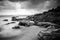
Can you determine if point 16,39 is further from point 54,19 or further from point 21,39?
point 54,19

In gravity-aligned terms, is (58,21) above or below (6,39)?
above

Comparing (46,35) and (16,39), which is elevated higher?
(46,35)

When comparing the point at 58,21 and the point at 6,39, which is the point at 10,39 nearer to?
the point at 6,39

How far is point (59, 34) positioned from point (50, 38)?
1013 mm

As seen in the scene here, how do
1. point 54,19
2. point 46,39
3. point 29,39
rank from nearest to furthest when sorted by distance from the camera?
point 46,39, point 29,39, point 54,19

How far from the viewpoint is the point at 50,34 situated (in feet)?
16.8

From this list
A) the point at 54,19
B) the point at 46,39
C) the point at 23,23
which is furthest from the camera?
the point at 54,19

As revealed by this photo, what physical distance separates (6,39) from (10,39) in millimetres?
527

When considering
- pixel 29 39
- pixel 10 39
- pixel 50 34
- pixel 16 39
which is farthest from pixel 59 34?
pixel 10 39

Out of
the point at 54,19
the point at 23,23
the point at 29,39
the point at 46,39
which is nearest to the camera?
the point at 46,39

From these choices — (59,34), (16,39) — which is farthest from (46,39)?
(16,39)

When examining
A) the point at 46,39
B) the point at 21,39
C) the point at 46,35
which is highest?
the point at 46,35

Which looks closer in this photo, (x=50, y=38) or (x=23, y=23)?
(x=50, y=38)

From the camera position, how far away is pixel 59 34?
17.0 ft
